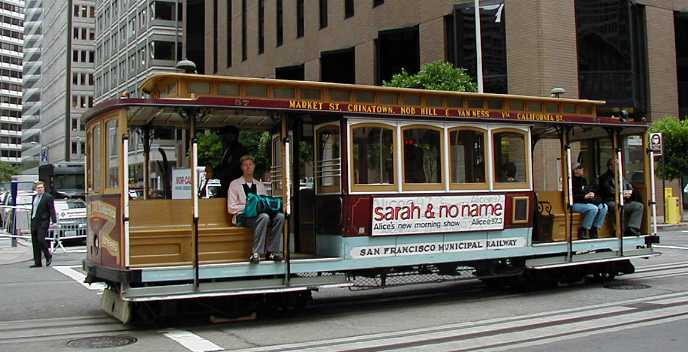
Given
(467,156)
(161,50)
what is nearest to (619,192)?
(467,156)

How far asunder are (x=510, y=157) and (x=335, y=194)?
9.74ft

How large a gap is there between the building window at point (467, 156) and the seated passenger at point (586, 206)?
2.39 m

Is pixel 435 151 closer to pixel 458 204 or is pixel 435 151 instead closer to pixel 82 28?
pixel 458 204

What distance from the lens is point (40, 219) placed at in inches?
608

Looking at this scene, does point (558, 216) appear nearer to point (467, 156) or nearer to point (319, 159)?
point (467, 156)

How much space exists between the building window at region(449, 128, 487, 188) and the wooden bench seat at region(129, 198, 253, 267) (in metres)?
3.20

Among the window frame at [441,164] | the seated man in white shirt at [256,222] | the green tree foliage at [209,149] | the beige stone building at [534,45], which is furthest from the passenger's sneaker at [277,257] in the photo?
the beige stone building at [534,45]

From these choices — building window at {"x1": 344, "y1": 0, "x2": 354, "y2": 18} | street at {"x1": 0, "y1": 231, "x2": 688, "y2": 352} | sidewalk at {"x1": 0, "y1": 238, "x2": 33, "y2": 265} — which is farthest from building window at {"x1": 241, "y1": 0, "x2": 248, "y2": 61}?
street at {"x1": 0, "y1": 231, "x2": 688, "y2": 352}

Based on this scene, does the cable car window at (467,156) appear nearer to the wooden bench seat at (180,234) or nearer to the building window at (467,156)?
the building window at (467,156)

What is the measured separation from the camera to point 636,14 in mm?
30953

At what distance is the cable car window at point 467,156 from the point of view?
33.2 ft

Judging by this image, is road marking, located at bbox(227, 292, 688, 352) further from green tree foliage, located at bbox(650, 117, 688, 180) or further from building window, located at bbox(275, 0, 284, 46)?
building window, located at bbox(275, 0, 284, 46)

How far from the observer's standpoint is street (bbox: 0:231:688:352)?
7602mm

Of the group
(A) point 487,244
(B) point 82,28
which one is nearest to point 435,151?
(A) point 487,244
